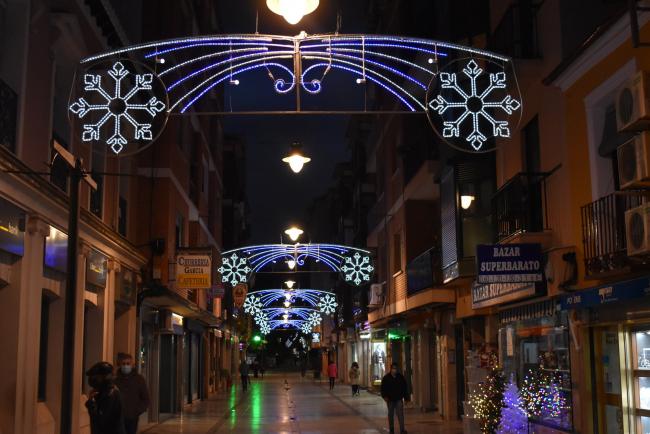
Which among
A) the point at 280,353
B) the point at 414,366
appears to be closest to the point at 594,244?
the point at 414,366

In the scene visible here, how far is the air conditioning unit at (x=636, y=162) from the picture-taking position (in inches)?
355

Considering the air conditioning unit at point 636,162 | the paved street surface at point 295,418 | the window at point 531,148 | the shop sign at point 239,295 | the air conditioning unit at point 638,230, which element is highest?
the window at point 531,148

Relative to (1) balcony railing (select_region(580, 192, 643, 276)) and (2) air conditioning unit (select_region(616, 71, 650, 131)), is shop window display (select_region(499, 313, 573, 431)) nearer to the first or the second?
(1) balcony railing (select_region(580, 192, 643, 276))

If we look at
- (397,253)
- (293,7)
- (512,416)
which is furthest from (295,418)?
(293,7)

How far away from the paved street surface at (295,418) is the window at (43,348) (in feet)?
24.1

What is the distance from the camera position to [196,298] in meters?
29.7

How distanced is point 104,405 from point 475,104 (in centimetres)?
566

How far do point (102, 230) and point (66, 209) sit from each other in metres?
2.73

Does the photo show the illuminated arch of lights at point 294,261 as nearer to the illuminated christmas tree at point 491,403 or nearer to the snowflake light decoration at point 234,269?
the snowflake light decoration at point 234,269

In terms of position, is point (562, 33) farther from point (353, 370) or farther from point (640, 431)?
point (353, 370)

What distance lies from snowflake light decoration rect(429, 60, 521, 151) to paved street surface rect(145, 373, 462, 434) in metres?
11.1

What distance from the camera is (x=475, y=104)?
10.5m

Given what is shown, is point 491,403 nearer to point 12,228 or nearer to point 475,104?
point 475,104

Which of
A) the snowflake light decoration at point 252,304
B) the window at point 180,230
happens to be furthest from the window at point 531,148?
the snowflake light decoration at point 252,304
